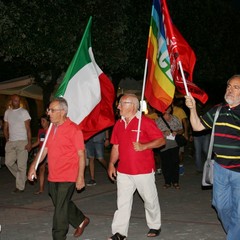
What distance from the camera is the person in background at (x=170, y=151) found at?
11.8 m

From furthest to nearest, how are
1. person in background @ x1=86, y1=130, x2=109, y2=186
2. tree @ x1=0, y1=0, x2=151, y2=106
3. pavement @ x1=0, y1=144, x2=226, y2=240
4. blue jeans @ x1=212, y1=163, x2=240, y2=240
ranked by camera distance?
tree @ x1=0, y1=0, x2=151, y2=106 → person in background @ x1=86, y1=130, x2=109, y2=186 → pavement @ x1=0, y1=144, x2=226, y2=240 → blue jeans @ x1=212, y1=163, x2=240, y2=240

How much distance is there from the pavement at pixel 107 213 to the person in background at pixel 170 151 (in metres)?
0.25

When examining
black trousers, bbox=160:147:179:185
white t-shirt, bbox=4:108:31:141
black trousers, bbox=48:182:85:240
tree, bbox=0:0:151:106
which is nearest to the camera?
black trousers, bbox=48:182:85:240

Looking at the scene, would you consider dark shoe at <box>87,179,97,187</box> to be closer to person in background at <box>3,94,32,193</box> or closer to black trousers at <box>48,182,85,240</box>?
person in background at <box>3,94,32,193</box>

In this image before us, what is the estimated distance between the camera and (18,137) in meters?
11.4

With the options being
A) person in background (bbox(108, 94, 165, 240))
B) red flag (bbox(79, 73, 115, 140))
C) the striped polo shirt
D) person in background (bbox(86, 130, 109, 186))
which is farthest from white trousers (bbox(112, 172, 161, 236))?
person in background (bbox(86, 130, 109, 186))

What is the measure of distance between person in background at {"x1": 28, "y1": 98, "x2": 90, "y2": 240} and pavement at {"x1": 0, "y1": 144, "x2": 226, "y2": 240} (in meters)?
0.78

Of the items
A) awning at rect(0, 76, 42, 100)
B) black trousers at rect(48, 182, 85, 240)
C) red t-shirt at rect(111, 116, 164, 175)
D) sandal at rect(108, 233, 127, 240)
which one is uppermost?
red t-shirt at rect(111, 116, 164, 175)

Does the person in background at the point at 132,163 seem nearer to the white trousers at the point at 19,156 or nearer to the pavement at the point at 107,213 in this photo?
the pavement at the point at 107,213

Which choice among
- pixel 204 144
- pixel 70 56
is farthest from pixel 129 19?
pixel 204 144

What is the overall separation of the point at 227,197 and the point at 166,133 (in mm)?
5472

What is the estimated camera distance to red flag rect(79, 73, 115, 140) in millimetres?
7934

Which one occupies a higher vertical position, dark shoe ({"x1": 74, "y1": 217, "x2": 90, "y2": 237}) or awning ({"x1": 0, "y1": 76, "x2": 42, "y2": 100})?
dark shoe ({"x1": 74, "y1": 217, "x2": 90, "y2": 237})

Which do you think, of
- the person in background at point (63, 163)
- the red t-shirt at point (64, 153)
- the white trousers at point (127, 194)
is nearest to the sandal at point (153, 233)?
the white trousers at point (127, 194)
